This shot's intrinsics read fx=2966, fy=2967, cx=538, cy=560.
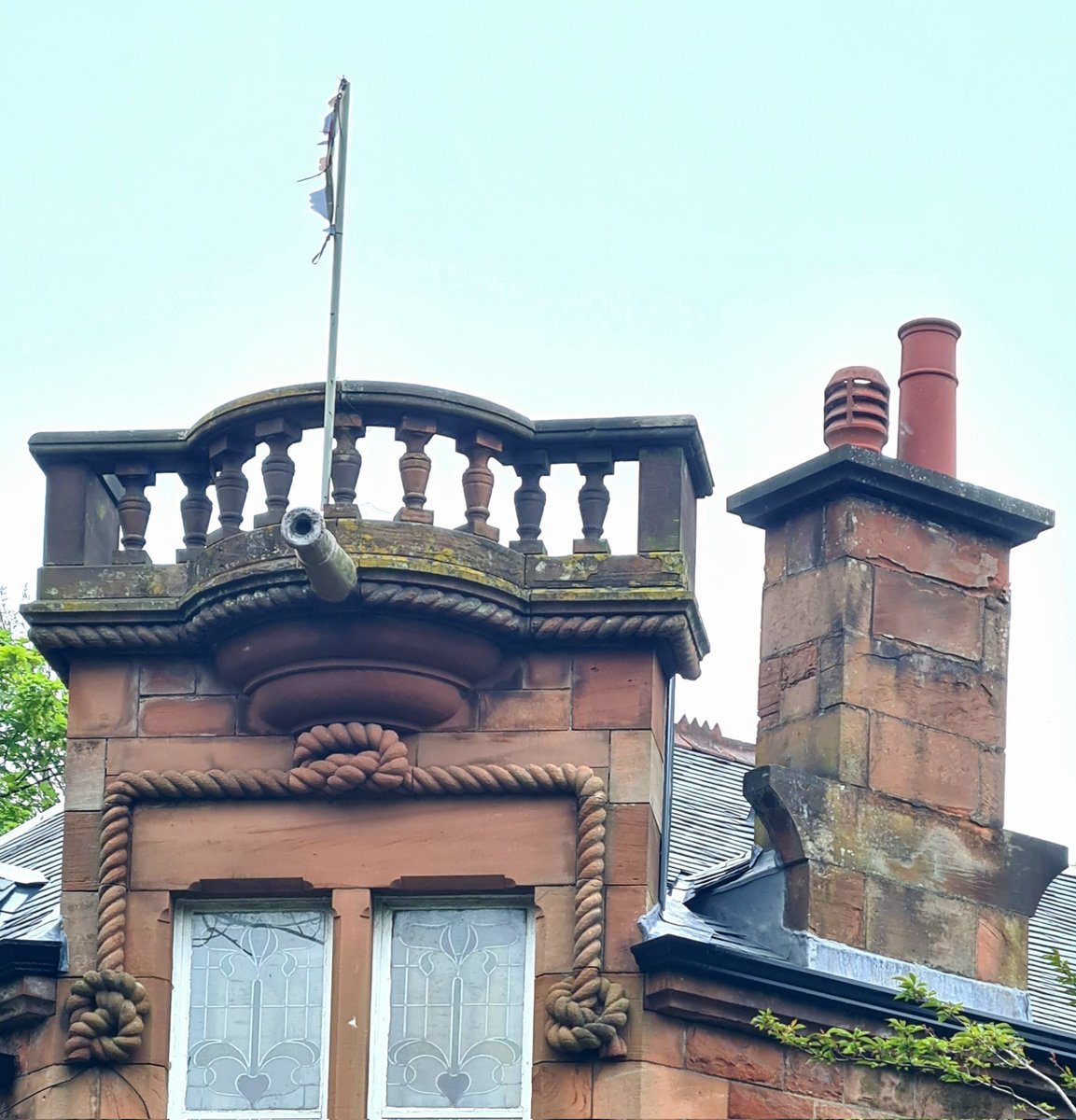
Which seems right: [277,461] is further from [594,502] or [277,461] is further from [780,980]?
[780,980]

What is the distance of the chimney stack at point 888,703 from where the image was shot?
43.1 ft

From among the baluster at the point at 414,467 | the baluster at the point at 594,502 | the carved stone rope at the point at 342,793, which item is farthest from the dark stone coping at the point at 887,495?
the carved stone rope at the point at 342,793

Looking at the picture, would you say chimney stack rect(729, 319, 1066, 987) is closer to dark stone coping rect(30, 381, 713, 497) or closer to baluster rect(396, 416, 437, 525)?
dark stone coping rect(30, 381, 713, 497)

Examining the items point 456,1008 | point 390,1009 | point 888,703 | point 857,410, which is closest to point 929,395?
point 857,410

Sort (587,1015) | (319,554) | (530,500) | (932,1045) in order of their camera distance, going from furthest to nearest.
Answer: (530,500) < (587,1015) < (319,554) < (932,1045)

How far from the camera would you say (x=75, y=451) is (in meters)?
13.6

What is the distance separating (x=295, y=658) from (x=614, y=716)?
1403mm

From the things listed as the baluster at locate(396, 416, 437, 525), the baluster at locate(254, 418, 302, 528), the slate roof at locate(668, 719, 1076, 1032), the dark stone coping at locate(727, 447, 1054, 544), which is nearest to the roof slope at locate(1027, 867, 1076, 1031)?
the slate roof at locate(668, 719, 1076, 1032)

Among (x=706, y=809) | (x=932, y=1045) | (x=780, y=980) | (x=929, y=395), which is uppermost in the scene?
(x=929, y=395)

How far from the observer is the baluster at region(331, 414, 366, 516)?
42.5 feet

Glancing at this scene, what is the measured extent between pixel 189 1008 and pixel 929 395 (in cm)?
477

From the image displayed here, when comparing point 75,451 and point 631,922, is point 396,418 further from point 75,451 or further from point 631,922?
point 631,922

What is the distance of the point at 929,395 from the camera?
48.0 feet

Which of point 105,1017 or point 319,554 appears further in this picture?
point 105,1017
